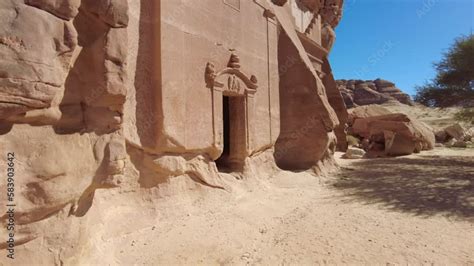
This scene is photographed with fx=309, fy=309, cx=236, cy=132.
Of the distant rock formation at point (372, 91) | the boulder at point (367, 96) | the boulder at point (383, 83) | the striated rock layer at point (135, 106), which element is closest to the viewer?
the striated rock layer at point (135, 106)

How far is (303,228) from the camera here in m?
5.20

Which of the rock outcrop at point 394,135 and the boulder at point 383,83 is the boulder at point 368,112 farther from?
the boulder at point 383,83

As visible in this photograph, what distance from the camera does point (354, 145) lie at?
62.8 feet

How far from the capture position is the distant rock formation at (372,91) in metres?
45.4

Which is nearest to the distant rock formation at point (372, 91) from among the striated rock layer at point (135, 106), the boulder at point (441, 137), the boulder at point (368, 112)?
the boulder at point (441, 137)

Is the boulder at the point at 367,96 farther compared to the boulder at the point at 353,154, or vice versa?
the boulder at the point at 367,96

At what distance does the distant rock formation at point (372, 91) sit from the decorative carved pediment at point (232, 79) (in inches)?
1577

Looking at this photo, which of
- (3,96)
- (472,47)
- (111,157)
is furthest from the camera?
(472,47)

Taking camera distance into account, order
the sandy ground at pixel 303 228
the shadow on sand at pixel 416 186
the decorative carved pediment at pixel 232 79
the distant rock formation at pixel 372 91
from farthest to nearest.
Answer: the distant rock formation at pixel 372 91 < the shadow on sand at pixel 416 186 < the decorative carved pediment at pixel 232 79 < the sandy ground at pixel 303 228

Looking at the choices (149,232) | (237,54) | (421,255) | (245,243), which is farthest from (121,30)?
(421,255)

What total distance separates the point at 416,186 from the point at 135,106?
7.40 metres

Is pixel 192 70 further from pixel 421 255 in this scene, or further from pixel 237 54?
pixel 421 255

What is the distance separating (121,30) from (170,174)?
8.35ft

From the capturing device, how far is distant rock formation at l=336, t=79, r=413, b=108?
45.4 meters
